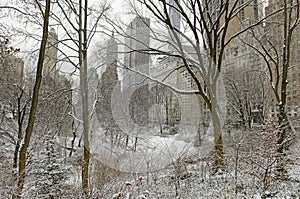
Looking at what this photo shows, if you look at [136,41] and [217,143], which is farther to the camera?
[136,41]

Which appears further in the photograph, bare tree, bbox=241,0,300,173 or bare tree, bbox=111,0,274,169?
bare tree, bbox=111,0,274,169

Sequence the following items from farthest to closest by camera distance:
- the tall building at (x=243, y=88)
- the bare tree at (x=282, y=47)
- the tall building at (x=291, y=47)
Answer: the tall building at (x=243, y=88), the tall building at (x=291, y=47), the bare tree at (x=282, y=47)

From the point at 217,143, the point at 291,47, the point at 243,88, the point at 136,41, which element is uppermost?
the point at 291,47

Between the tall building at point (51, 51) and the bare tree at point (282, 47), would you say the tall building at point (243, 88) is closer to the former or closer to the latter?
the bare tree at point (282, 47)

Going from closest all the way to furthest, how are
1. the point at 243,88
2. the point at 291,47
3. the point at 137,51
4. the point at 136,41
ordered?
1. the point at 137,51
2. the point at 136,41
3. the point at 291,47
4. the point at 243,88

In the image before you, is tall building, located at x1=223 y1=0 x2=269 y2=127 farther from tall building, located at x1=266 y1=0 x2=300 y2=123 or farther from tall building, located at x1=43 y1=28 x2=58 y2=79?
tall building, located at x1=43 y1=28 x2=58 y2=79

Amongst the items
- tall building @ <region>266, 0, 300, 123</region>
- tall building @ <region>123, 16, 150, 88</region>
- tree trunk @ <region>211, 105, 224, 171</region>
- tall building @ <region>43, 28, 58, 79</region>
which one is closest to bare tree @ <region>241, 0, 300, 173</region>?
tall building @ <region>266, 0, 300, 123</region>

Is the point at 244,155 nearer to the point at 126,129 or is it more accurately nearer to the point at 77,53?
the point at 77,53

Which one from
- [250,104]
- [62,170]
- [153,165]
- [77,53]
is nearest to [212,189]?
[153,165]

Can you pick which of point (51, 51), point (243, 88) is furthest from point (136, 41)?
point (243, 88)

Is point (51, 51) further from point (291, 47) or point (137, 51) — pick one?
point (291, 47)

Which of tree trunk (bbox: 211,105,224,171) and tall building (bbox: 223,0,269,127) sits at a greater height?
tall building (bbox: 223,0,269,127)

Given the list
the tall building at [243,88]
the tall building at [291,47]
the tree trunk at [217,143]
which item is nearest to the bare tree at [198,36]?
the tree trunk at [217,143]

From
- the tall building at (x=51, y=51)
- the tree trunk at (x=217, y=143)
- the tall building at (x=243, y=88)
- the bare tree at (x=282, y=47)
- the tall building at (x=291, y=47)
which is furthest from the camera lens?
the tall building at (x=243, y=88)
